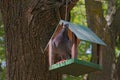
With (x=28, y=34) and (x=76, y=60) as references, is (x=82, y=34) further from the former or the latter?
(x=28, y=34)

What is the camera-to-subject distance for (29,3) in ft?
11.9

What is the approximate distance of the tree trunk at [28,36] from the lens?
3.49 meters

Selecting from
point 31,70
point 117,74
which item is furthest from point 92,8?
point 31,70

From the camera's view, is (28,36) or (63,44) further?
(28,36)

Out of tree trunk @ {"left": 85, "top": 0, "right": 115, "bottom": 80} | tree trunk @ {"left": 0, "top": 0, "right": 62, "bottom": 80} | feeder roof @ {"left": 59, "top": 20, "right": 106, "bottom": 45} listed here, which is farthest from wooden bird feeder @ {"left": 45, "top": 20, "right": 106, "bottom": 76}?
tree trunk @ {"left": 85, "top": 0, "right": 115, "bottom": 80}

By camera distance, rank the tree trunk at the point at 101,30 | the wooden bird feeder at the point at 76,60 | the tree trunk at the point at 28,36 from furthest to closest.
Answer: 1. the tree trunk at the point at 101,30
2. the tree trunk at the point at 28,36
3. the wooden bird feeder at the point at 76,60

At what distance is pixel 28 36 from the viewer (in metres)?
3.58

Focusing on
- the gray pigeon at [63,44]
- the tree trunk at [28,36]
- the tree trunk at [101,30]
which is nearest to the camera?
the gray pigeon at [63,44]

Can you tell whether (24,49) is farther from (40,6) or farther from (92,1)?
(92,1)

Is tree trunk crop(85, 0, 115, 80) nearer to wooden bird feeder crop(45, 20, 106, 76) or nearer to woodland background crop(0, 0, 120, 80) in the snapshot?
woodland background crop(0, 0, 120, 80)

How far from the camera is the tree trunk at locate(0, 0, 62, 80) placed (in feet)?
11.5

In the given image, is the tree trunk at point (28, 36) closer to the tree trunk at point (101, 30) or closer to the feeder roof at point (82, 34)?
the feeder roof at point (82, 34)

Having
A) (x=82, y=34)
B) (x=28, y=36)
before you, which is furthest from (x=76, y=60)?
(x=28, y=36)

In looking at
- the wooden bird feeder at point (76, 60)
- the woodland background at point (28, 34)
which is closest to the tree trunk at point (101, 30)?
the woodland background at point (28, 34)
